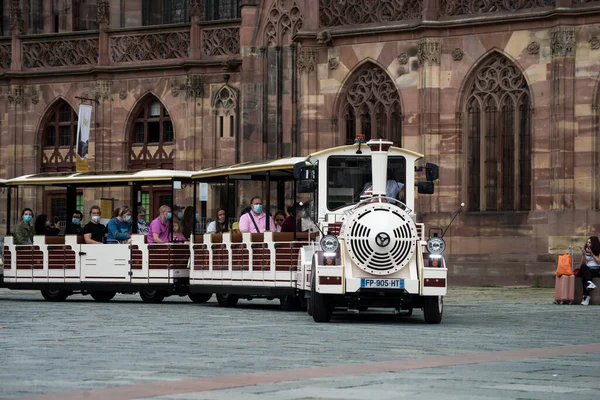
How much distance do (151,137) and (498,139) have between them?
13.5 meters

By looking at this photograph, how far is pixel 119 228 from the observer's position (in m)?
29.1

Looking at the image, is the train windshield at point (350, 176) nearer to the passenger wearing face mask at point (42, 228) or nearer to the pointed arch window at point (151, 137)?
the passenger wearing face mask at point (42, 228)

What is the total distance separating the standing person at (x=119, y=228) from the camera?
28984 millimetres

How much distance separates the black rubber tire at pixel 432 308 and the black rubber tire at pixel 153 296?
9109mm

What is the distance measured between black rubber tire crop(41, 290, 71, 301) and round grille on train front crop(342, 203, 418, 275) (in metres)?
11.1

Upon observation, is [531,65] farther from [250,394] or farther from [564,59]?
[250,394]

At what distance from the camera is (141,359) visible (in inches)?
554

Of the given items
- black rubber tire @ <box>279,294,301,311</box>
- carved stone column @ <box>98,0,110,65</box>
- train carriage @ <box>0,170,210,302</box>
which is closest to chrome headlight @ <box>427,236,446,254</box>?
black rubber tire @ <box>279,294,301,311</box>

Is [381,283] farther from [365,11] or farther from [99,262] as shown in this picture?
[365,11]

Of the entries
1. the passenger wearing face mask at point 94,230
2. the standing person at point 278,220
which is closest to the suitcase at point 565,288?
the standing person at point 278,220

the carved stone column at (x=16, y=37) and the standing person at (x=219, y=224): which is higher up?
the carved stone column at (x=16, y=37)

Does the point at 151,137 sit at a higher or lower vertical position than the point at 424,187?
higher

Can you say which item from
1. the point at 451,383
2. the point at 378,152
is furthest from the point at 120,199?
the point at 451,383

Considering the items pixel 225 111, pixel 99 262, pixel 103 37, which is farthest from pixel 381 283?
pixel 103 37
